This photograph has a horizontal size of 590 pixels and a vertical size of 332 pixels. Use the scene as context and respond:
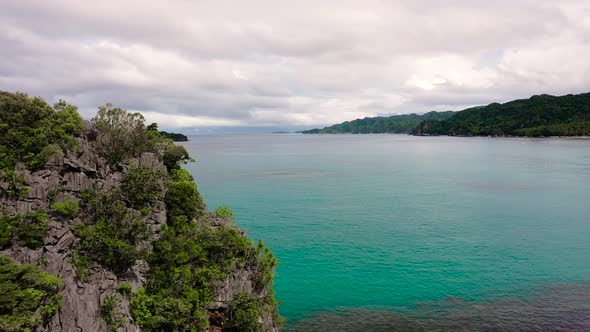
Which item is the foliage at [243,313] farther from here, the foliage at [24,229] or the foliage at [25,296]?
the foliage at [24,229]

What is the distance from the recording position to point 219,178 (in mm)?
148250

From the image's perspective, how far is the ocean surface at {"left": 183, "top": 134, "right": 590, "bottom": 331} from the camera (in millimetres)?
47375

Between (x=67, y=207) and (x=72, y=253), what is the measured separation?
13.9ft

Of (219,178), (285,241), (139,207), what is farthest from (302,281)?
(219,178)

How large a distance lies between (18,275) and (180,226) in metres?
17.7

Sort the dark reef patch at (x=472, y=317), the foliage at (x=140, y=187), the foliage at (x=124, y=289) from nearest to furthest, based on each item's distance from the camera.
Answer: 1. the foliage at (x=124, y=289)
2. the foliage at (x=140, y=187)
3. the dark reef patch at (x=472, y=317)

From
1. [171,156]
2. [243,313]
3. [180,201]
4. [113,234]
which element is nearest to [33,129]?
[113,234]

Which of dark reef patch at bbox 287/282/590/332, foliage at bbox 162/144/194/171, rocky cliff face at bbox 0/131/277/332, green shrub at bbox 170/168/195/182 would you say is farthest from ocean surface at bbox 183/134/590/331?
foliage at bbox 162/144/194/171

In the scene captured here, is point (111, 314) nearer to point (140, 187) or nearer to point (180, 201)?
point (140, 187)

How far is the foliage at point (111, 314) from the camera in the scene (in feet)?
99.0

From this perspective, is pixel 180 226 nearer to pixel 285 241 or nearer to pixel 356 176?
pixel 285 241

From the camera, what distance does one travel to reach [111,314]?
30.4m

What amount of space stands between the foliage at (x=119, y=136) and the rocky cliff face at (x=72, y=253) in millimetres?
2036

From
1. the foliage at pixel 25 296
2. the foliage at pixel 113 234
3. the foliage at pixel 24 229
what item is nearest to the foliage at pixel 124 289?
the foliage at pixel 113 234
